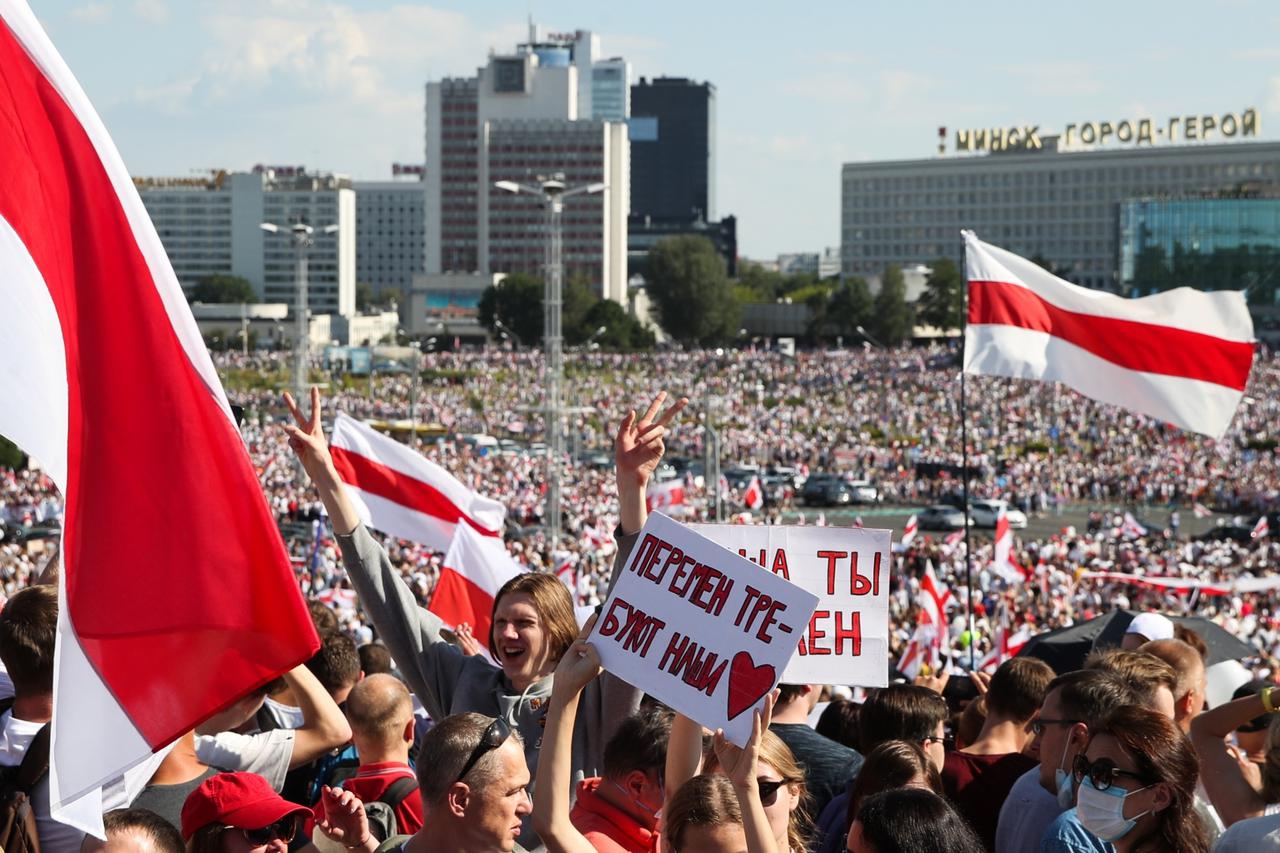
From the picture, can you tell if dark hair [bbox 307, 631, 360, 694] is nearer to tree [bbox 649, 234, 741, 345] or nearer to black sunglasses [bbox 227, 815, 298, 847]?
black sunglasses [bbox 227, 815, 298, 847]

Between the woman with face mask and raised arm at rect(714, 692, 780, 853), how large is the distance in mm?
663

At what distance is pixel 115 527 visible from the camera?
127 inches

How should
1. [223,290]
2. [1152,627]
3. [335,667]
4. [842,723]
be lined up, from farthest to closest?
[223,290], [1152,627], [842,723], [335,667]

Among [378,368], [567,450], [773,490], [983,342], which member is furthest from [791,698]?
[378,368]

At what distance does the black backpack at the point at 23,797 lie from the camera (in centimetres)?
379

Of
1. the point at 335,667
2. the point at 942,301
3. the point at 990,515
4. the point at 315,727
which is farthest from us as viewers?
the point at 942,301

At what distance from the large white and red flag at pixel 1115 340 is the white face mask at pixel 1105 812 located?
659 centimetres

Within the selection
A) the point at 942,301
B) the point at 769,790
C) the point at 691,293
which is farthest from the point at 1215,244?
the point at 769,790

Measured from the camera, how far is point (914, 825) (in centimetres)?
319

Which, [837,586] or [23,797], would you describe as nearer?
[23,797]

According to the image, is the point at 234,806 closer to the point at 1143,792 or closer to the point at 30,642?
the point at 30,642

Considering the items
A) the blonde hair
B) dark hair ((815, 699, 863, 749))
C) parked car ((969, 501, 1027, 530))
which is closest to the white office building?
parked car ((969, 501, 1027, 530))

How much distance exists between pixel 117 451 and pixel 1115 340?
7986 mm

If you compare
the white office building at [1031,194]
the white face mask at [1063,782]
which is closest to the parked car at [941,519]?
the white face mask at [1063,782]
